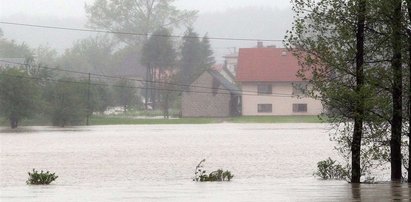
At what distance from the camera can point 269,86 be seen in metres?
141

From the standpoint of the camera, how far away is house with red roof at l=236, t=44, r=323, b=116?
13775 cm

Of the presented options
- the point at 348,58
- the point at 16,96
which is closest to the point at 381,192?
the point at 348,58

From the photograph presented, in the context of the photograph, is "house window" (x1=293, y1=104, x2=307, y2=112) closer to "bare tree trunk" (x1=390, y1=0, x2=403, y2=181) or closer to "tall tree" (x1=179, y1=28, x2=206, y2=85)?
"tall tree" (x1=179, y1=28, x2=206, y2=85)

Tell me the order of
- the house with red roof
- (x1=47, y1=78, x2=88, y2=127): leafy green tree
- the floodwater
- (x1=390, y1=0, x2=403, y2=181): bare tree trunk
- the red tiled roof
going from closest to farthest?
the floodwater
(x1=390, y1=0, x2=403, y2=181): bare tree trunk
(x1=47, y1=78, x2=88, y2=127): leafy green tree
the house with red roof
the red tiled roof

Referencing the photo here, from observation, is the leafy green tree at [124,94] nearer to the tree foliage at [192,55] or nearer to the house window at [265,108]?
the house window at [265,108]

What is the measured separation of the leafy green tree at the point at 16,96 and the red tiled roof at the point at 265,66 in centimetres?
3817

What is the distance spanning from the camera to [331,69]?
1135 inches

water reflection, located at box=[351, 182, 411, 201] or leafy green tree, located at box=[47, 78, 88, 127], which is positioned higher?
leafy green tree, located at box=[47, 78, 88, 127]

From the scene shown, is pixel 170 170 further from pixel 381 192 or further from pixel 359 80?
pixel 381 192

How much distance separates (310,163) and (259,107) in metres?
91.3

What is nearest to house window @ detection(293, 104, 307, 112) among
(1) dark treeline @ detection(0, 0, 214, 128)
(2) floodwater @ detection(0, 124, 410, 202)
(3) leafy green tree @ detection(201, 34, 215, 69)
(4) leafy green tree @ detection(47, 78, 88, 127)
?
(1) dark treeline @ detection(0, 0, 214, 128)

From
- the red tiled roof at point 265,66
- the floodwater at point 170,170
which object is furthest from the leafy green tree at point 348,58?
the red tiled roof at point 265,66

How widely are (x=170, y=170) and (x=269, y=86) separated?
319 ft

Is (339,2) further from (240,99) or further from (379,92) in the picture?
Result: (240,99)
